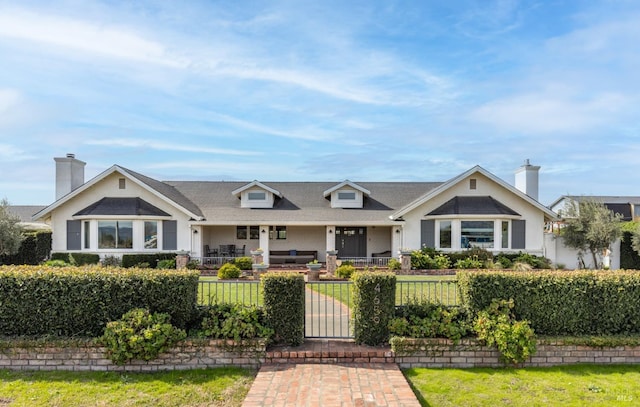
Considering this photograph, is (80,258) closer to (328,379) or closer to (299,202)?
(299,202)

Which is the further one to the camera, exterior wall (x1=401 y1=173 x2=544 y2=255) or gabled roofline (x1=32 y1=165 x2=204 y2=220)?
exterior wall (x1=401 y1=173 x2=544 y2=255)

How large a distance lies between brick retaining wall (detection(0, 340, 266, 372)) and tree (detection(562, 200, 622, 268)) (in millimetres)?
19466

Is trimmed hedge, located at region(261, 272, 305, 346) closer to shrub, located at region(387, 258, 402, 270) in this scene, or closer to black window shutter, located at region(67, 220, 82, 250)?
shrub, located at region(387, 258, 402, 270)

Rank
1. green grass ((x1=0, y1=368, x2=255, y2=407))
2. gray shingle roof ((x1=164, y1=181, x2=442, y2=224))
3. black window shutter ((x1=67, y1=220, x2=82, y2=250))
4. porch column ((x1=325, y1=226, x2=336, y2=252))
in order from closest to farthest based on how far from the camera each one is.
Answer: green grass ((x1=0, y1=368, x2=255, y2=407)), black window shutter ((x1=67, y1=220, x2=82, y2=250)), porch column ((x1=325, y1=226, x2=336, y2=252)), gray shingle roof ((x1=164, y1=181, x2=442, y2=224))

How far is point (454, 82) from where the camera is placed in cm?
1343

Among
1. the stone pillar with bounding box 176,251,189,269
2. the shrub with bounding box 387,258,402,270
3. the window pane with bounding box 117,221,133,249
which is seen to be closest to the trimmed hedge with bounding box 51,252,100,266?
the window pane with bounding box 117,221,133,249

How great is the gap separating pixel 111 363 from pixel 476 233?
18.4 meters

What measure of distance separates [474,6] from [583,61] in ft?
14.7

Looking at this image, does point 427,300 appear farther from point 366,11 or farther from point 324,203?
point 324,203

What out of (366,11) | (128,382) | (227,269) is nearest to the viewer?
(128,382)

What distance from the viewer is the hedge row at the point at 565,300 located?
7.12 meters

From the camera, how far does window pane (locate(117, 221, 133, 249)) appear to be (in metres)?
19.8

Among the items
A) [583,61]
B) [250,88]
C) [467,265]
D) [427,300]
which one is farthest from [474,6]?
[467,265]

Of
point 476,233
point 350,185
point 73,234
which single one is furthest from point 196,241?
point 476,233
